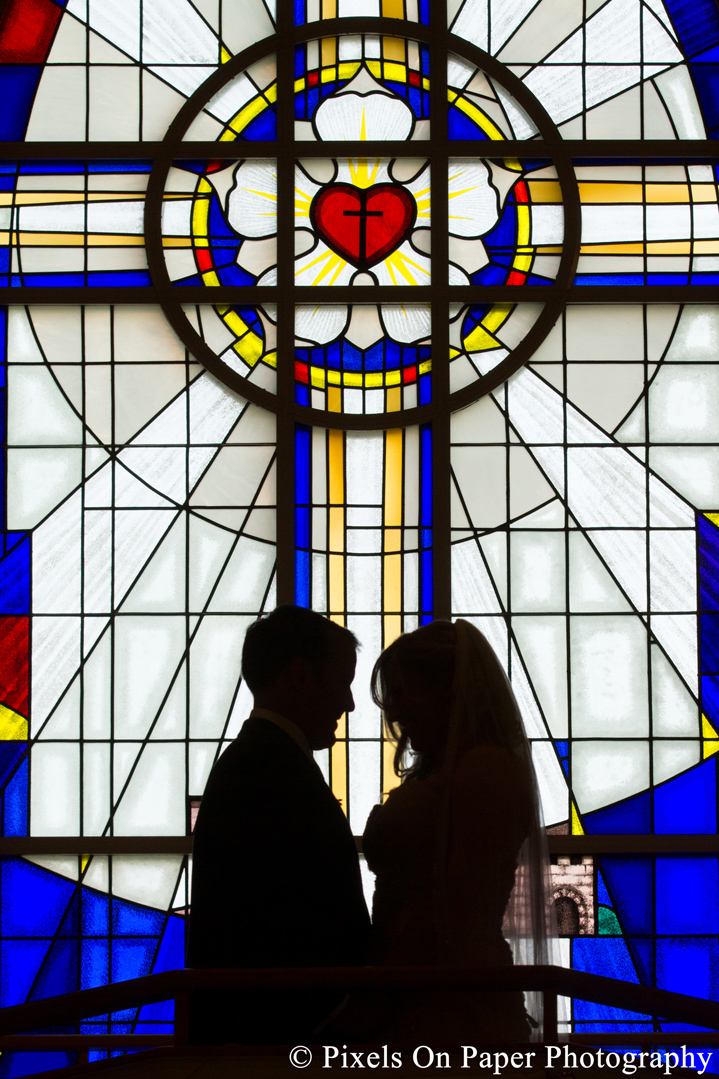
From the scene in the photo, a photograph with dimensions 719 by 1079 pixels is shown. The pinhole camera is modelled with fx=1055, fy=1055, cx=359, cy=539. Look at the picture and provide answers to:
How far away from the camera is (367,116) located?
507 centimetres

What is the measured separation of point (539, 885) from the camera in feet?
8.71

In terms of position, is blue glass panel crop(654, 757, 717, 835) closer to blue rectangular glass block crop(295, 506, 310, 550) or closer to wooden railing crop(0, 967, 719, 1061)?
blue rectangular glass block crop(295, 506, 310, 550)

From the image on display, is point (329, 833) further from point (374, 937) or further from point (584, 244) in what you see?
point (584, 244)

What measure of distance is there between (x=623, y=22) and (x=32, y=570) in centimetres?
385

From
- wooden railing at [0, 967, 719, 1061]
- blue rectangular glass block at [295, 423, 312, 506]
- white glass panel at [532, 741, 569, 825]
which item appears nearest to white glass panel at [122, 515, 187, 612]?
blue rectangular glass block at [295, 423, 312, 506]

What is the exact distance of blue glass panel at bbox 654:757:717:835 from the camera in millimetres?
4586

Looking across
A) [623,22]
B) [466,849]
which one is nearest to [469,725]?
[466,849]

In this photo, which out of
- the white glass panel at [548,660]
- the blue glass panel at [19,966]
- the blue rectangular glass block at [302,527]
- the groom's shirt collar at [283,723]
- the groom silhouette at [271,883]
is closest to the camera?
the groom silhouette at [271,883]

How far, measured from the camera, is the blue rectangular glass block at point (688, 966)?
14.6 ft

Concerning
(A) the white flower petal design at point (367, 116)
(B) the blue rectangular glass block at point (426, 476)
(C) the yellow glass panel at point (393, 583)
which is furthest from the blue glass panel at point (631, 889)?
(A) the white flower petal design at point (367, 116)

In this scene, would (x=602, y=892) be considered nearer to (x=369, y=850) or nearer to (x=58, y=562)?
(x=369, y=850)

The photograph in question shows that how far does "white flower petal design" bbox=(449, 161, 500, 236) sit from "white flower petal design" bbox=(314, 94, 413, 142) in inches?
12.5

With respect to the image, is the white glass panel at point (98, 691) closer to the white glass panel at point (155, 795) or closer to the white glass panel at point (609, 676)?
the white glass panel at point (155, 795)

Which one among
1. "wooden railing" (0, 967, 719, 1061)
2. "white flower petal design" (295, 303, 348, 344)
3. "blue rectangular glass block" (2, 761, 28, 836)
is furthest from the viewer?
"white flower petal design" (295, 303, 348, 344)
